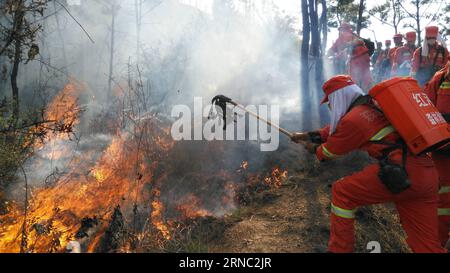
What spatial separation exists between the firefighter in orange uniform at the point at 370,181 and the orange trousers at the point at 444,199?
36.0 inches

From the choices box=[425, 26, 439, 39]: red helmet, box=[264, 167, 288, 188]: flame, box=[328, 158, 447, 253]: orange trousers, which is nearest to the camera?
box=[328, 158, 447, 253]: orange trousers

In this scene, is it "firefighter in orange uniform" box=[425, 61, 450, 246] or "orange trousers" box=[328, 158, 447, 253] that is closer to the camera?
"orange trousers" box=[328, 158, 447, 253]

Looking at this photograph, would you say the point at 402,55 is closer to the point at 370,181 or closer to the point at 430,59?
the point at 430,59

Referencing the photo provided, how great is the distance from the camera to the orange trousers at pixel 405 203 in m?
3.10

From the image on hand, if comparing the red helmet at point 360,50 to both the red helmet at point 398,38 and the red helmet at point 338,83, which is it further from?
the red helmet at point 338,83

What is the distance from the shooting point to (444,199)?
3.94 m

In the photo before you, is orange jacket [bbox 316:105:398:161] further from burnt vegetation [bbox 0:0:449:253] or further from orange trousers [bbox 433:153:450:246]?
burnt vegetation [bbox 0:0:449:253]

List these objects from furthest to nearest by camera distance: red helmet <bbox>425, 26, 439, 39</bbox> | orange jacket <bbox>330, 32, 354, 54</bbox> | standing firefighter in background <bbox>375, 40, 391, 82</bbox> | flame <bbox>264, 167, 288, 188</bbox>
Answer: standing firefighter in background <bbox>375, 40, 391, 82</bbox>
orange jacket <bbox>330, 32, 354, 54</bbox>
flame <bbox>264, 167, 288, 188</bbox>
red helmet <bbox>425, 26, 439, 39</bbox>

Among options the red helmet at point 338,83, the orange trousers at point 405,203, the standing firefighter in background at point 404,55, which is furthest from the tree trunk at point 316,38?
the orange trousers at point 405,203

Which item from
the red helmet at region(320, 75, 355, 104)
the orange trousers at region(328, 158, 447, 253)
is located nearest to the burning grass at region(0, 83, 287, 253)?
the orange trousers at region(328, 158, 447, 253)

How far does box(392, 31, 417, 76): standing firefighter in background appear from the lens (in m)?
9.70

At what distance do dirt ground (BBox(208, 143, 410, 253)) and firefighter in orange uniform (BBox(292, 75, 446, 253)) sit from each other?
3.49 feet

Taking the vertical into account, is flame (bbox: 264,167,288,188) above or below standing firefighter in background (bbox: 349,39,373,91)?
below

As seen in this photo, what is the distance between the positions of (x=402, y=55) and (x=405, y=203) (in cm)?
814
